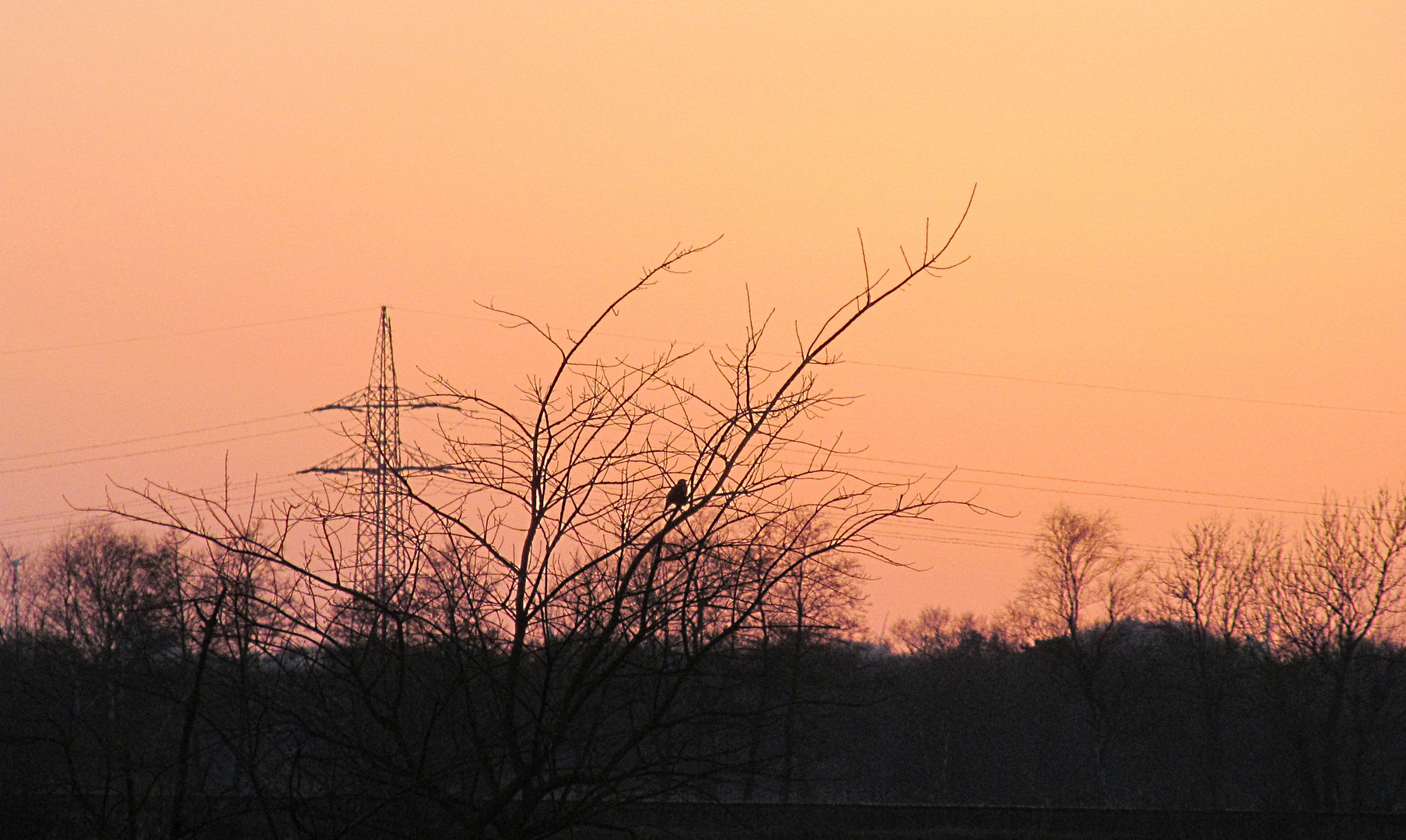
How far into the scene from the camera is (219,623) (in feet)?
15.1

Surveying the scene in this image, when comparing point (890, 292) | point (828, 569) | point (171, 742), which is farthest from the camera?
point (171, 742)

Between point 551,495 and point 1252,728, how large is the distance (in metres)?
37.5

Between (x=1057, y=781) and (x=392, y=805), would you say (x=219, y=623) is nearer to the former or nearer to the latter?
(x=392, y=805)

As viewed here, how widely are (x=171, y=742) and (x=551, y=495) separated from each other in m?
1.67

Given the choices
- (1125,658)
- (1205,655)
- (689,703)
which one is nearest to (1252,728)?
(1205,655)

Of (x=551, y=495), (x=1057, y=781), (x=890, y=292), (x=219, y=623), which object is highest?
(x=890, y=292)

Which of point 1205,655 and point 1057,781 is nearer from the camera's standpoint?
point 1205,655

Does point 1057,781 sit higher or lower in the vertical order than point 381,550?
lower

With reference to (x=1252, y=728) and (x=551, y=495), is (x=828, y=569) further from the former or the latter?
(x=1252, y=728)

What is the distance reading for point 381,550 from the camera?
16.8ft

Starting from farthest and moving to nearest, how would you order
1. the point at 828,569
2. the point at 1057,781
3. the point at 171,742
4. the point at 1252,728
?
1. the point at 1057,781
2. the point at 1252,728
3. the point at 171,742
4. the point at 828,569

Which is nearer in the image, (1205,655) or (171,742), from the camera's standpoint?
(171,742)

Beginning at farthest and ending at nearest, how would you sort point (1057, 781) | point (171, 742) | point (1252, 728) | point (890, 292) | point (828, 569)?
1. point (1057, 781)
2. point (1252, 728)
3. point (171, 742)
4. point (890, 292)
5. point (828, 569)

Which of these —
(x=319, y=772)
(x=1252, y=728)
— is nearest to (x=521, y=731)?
(x=319, y=772)
